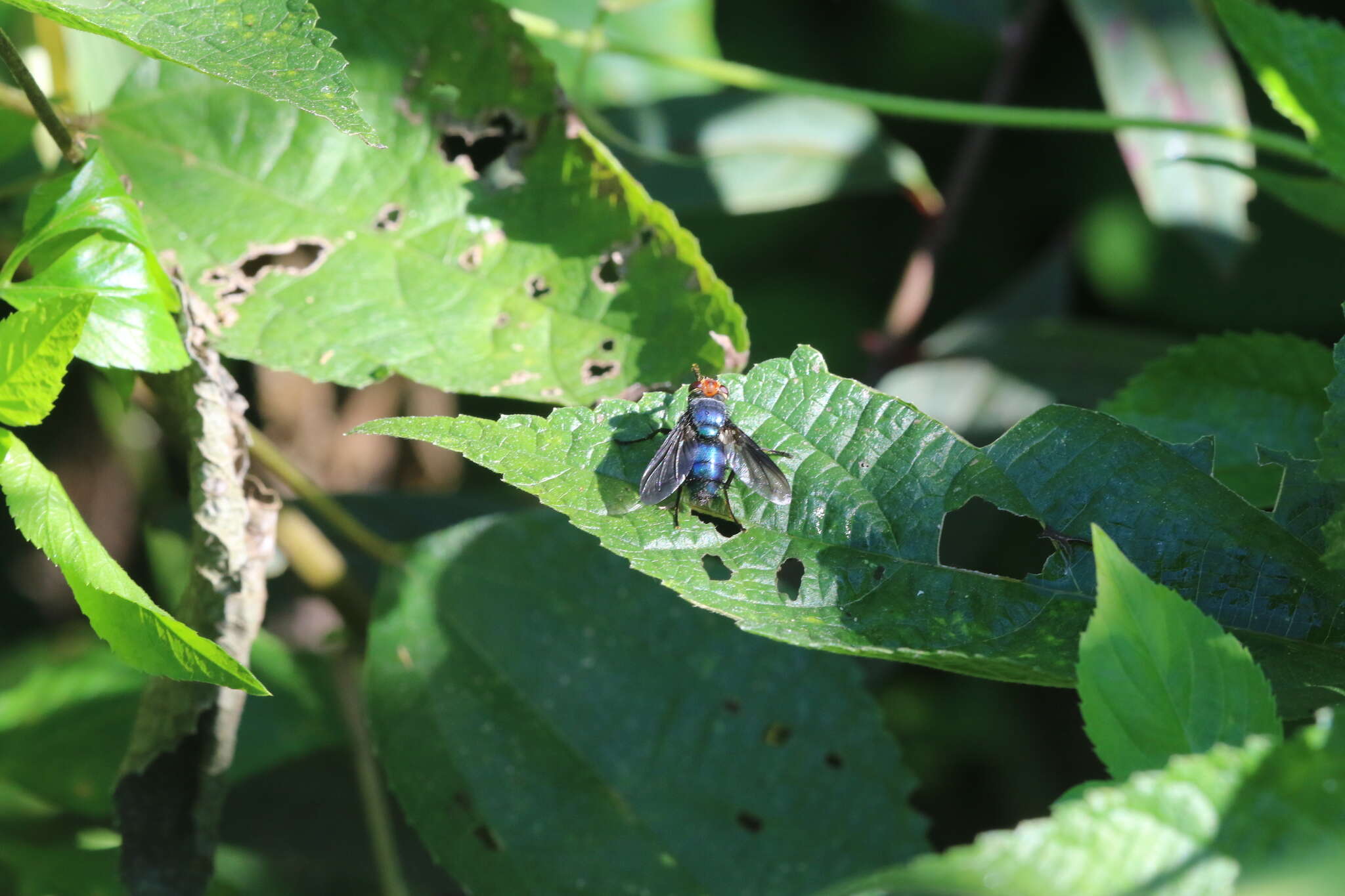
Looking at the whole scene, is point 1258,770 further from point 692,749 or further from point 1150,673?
point 692,749

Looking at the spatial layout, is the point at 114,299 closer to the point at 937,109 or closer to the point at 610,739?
the point at 610,739

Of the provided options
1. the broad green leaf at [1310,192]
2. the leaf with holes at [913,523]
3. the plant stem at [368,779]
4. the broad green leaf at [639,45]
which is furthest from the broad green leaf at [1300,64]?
the plant stem at [368,779]

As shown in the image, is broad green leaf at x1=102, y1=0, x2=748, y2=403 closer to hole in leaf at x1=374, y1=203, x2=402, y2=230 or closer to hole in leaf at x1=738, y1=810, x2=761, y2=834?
hole in leaf at x1=374, y1=203, x2=402, y2=230

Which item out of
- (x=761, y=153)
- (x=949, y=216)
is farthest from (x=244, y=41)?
(x=949, y=216)

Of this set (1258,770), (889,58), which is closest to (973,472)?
(1258,770)

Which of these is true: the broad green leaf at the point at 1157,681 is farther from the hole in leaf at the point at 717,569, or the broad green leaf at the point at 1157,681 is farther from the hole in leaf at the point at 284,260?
the hole in leaf at the point at 284,260

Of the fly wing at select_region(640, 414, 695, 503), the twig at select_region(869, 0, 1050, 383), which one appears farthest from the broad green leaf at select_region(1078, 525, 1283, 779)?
the twig at select_region(869, 0, 1050, 383)
